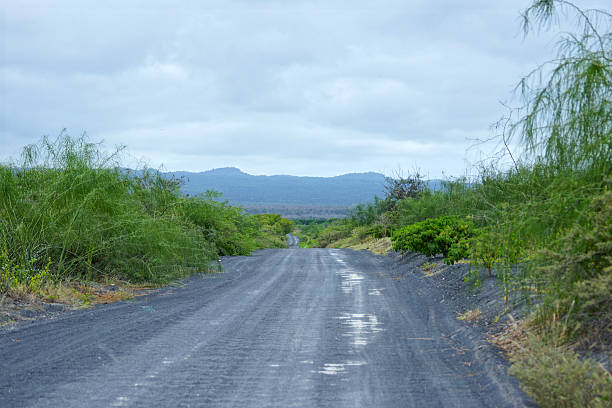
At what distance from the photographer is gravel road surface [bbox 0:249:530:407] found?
5.64m

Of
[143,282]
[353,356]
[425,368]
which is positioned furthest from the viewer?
[143,282]

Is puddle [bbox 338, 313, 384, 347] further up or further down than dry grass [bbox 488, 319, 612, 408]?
further down

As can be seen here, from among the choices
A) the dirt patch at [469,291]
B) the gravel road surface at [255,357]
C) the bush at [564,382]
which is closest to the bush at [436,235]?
the dirt patch at [469,291]

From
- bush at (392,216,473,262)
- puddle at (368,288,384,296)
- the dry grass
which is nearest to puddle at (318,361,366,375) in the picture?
the dry grass

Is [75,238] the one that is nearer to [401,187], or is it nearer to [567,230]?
[567,230]

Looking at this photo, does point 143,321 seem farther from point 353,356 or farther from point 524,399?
point 524,399

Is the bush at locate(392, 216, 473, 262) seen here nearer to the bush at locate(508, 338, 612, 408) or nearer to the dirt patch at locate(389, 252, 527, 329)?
the dirt patch at locate(389, 252, 527, 329)

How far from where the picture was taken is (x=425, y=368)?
670cm

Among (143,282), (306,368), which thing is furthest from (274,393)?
(143,282)

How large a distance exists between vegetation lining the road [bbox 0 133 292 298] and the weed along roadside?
20 mm

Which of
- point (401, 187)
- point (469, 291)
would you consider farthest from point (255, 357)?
point (401, 187)

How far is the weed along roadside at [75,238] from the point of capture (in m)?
11.0

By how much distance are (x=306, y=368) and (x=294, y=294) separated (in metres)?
6.66

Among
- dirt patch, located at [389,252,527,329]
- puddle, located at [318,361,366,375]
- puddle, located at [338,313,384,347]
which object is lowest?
puddle, located at [338,313,384,347]
